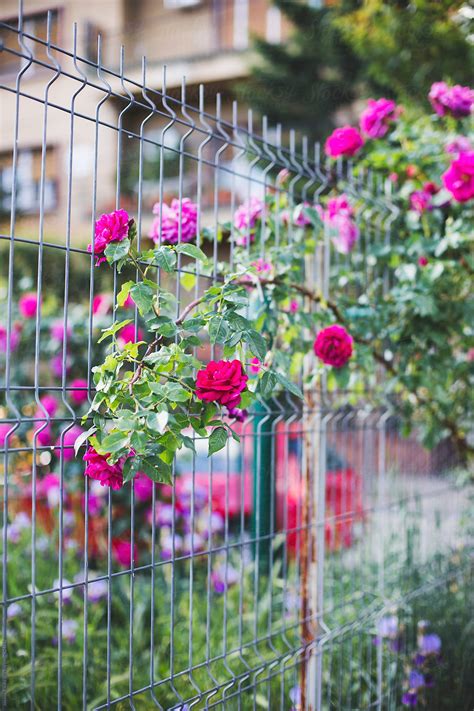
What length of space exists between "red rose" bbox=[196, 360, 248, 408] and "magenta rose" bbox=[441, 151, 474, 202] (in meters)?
1.53

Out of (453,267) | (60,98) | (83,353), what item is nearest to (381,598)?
(453,267)

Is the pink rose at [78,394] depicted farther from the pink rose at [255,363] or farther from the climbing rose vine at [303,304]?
the pink rose at [255,363]

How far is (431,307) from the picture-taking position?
9.31 ft

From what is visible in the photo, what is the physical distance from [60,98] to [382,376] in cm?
1363

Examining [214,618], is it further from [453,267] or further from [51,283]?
[51,283]

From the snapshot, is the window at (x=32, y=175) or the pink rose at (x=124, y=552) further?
the window at (x=32, y=175)

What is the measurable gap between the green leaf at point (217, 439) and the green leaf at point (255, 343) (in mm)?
201

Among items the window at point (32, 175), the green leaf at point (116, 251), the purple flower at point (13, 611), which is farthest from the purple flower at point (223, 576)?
the window at point (32, 175)

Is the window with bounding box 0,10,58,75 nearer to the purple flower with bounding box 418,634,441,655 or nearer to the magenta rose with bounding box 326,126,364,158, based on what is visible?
the magenta rose with bounding box 326,126,364,158

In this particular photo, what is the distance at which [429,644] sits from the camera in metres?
3.16

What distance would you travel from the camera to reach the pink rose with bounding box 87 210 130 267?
1.83 metres

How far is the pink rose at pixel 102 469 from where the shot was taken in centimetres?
172

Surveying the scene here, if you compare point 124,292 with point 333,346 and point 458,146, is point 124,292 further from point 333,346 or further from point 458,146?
point 458,146

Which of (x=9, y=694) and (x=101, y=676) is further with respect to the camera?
(x=101, y=676)
